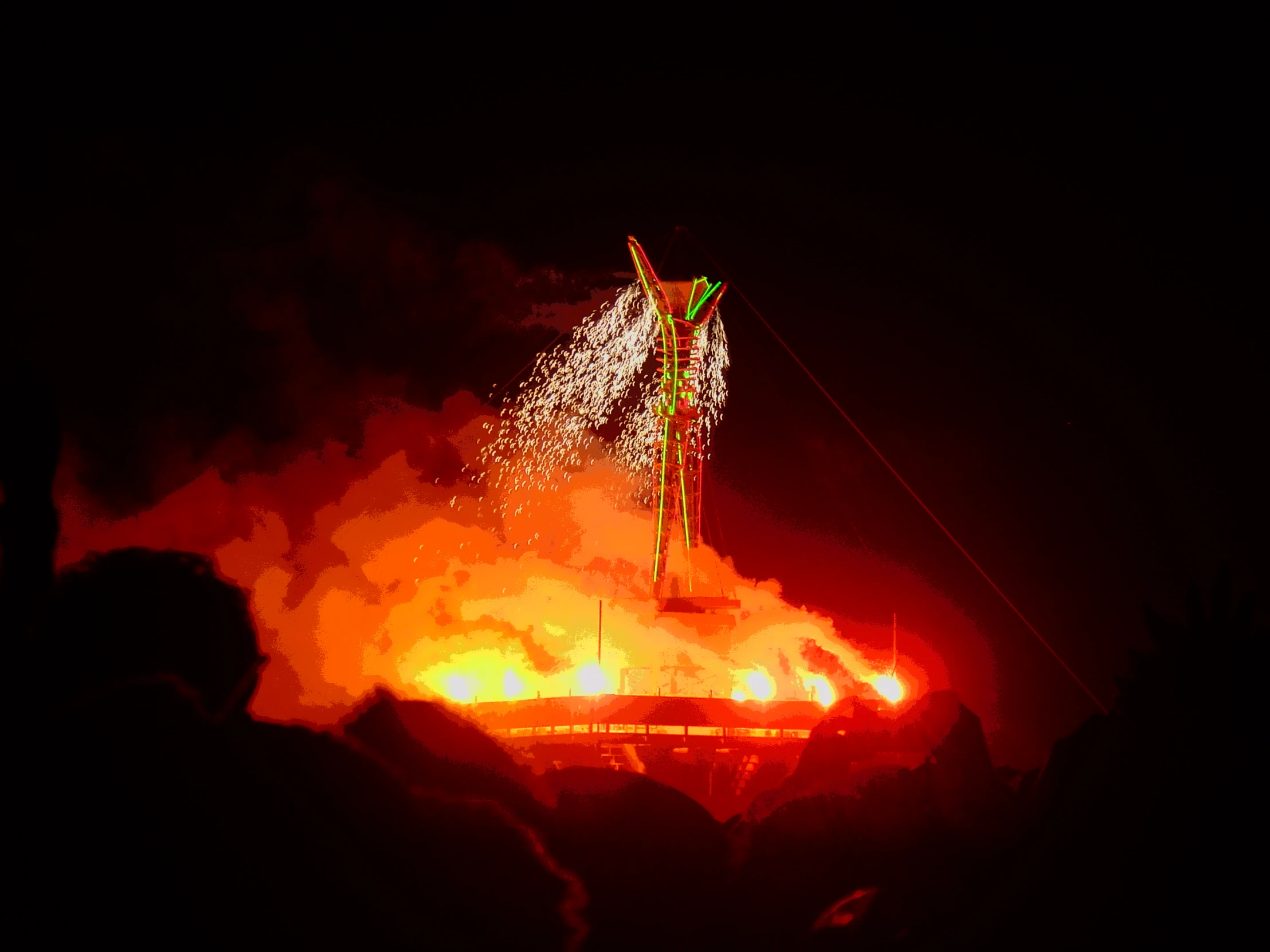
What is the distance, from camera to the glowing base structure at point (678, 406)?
120 ft

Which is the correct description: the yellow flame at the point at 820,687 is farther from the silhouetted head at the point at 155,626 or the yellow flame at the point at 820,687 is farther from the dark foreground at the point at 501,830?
the silhouetted head at the point at 155,626

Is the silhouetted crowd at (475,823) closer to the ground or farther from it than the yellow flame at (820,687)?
closer to the ground

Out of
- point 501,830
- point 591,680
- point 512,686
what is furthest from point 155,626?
point 512,686

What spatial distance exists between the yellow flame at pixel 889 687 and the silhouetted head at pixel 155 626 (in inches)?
999

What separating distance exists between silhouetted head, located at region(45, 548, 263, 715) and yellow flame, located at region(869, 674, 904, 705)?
25364 mm

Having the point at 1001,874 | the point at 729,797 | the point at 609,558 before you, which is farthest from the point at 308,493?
the point at 1001,874

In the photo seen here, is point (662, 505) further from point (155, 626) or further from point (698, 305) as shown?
point (155, 626)

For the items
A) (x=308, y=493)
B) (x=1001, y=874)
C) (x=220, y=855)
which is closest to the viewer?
(x=220, y=855)

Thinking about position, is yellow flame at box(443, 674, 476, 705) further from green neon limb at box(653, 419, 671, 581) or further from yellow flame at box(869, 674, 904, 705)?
yellow flame at box(869, 674, 904, 705)

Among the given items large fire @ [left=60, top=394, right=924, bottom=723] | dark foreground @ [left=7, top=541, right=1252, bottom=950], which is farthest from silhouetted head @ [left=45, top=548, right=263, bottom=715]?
large fire @ [left=60, top=394, right=924, bottom=723]

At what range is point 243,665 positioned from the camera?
1276cm

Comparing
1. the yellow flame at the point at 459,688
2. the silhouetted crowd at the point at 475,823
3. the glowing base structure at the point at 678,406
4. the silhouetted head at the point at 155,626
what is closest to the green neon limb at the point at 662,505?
the glowing base structure at the point at 678,406

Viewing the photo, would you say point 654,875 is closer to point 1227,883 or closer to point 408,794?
point 408,794

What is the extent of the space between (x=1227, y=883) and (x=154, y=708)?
10.7 meters
